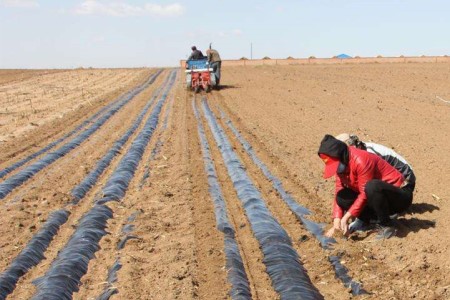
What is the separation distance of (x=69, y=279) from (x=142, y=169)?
450cm

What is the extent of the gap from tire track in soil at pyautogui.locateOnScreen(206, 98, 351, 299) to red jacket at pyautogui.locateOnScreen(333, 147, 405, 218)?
567 millimetres

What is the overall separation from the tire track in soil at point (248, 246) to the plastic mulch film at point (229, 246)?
5cm

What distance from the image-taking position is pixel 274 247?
224 inches

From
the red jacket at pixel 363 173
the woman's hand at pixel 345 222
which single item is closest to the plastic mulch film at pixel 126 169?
the woman's hand at pixel 345 222

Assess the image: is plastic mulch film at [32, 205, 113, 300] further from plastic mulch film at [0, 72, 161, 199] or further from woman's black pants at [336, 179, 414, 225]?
woman's black pants at [336, 179, 414, 225]

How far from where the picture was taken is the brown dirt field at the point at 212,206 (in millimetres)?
4969

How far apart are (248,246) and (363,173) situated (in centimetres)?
137

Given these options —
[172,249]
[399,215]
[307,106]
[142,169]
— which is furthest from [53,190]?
[307,106]

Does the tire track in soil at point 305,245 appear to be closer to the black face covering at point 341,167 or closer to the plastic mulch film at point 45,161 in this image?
the black face covering at point 341,167

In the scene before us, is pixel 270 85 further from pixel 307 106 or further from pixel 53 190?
pixel 53 190

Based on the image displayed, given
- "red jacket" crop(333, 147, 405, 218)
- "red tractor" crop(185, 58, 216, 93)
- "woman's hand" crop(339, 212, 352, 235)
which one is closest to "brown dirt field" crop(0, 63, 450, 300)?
"woman's hand" crop(339, 212, 352, 235)

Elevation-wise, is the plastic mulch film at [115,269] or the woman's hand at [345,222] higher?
the woman's hand at [345,222]

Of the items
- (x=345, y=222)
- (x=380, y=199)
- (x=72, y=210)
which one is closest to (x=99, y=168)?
(x=72, y=210)

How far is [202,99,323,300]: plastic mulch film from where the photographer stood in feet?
15.6
